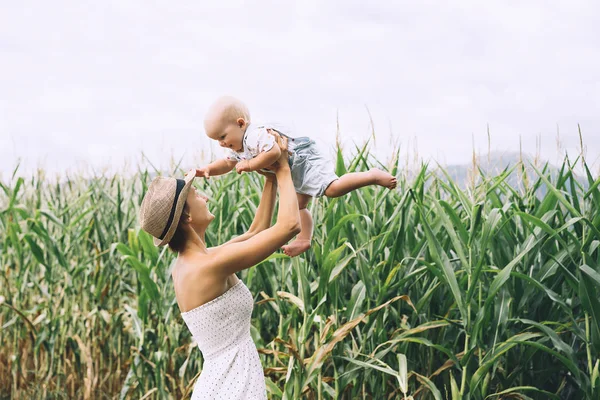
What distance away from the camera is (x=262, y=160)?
202 centimetres

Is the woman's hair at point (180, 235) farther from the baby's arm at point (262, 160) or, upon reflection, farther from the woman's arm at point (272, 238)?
the baby's arm at point (262, 160)

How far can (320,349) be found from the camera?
3.14 m

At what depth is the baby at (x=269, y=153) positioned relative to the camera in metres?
2.04

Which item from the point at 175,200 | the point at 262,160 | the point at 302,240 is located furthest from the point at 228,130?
the point at 302,240

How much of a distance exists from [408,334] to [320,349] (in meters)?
0.42

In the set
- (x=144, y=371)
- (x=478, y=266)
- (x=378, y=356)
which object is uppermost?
(x=478, y=266)

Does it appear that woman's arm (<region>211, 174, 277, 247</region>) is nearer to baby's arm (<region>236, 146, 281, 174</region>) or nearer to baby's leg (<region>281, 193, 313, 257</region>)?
baby's leg (<region>281, 193, 313, 257</region>)

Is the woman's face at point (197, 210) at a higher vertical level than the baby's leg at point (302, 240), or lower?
higher

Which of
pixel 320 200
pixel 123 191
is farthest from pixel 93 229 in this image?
pixel 320 200

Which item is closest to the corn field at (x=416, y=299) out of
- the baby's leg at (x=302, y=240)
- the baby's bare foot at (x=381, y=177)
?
the baby's leg at (x=302, y=240)

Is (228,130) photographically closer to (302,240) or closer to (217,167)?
(217,167)

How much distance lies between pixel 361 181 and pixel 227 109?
46cm

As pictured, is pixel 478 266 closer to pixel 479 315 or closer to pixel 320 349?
pixel 479 315

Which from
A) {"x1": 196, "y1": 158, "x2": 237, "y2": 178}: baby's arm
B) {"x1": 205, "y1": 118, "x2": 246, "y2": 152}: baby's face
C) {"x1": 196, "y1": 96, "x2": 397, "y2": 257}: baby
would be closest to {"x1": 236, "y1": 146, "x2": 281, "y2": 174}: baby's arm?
{"x1": 196, "y1": 96, "x2": 397, "y2": 257}: baby
